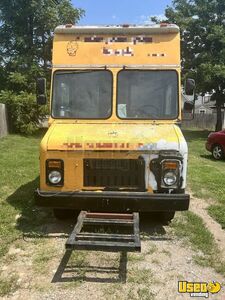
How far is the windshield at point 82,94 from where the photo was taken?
7301 millimetres

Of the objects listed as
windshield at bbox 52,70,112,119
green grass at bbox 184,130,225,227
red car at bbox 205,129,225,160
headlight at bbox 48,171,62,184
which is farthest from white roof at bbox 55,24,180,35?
red car at bbox 205,129,225,160

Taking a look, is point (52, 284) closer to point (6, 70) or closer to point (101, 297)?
point (101, 297)

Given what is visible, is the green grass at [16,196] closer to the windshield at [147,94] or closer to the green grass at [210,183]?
the windshield at [147,94]

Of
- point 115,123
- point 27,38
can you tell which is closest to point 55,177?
point 115,123

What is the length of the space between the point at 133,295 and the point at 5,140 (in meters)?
17.3

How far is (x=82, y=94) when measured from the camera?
7324 mm

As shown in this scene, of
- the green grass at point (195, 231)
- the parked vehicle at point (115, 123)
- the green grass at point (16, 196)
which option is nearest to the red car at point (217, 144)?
the green grass at point (16, 196)

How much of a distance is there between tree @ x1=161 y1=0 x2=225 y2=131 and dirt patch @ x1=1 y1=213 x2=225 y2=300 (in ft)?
76.6

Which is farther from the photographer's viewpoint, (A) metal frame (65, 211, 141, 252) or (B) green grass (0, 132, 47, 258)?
(B) green grass (0, 132, 47, 258)

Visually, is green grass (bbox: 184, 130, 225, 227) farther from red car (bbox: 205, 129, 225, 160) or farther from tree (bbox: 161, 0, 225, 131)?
tree (bbox: 161, 0, 225, 131)

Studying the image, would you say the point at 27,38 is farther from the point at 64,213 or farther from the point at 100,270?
the point at 100,270

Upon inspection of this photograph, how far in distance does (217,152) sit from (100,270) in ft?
39.6

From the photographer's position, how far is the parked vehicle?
621 centimetres

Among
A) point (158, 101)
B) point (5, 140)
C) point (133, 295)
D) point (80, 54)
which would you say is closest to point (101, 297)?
point (133, 295)
